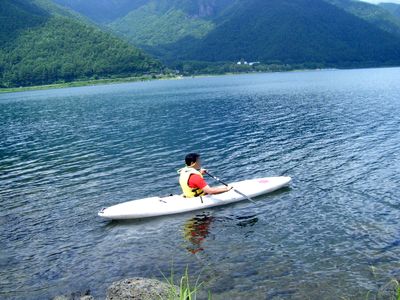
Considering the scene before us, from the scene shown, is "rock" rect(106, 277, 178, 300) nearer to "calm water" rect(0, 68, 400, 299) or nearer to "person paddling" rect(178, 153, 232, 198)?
"calm water" rect(0, 68, 400, 299)

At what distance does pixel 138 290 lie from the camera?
33.3 feet

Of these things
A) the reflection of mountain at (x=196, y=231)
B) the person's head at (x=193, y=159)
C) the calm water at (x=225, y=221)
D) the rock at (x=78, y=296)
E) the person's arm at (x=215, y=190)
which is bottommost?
the reflection of mountain at (x=196, y=231)

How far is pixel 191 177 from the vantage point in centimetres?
1858

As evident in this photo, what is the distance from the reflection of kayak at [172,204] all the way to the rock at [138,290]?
7603 millimetres

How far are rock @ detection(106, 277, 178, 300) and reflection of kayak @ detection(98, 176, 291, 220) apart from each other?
24.9 feet

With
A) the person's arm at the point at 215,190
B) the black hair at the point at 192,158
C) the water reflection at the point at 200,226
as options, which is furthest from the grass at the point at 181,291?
the black hair at the point at 192,158

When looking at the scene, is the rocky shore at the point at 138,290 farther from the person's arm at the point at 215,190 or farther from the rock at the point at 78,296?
the person's arm at the point at 215,190

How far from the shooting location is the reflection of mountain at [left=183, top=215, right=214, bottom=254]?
48.7 feet

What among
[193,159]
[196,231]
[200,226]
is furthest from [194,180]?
[196,231]

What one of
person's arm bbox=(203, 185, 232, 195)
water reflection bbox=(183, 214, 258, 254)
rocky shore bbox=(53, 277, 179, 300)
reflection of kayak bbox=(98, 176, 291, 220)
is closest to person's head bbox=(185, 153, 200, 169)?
person's arm bbox=(203, 185, 232, 195)

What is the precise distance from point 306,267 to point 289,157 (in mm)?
15596

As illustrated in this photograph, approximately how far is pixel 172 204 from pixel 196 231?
2537mm

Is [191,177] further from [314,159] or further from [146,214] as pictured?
[314,159]

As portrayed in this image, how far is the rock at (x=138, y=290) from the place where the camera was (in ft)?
32.8
